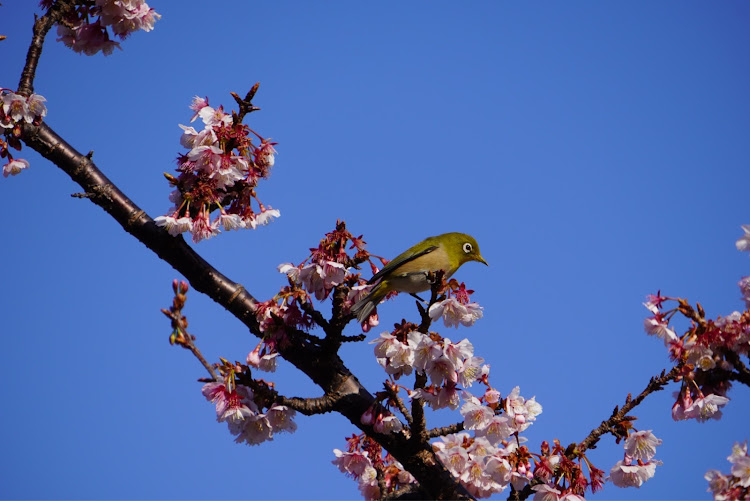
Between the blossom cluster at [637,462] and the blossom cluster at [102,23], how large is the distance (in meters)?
5.96

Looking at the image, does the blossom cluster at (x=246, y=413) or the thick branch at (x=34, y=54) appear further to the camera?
the thick branch at (x=34, y=54)

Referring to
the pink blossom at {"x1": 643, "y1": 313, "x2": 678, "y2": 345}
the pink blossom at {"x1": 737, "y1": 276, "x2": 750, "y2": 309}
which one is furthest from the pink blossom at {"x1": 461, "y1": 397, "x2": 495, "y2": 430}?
the pink blossom at {"x1": 737, "y1": 276, "x2": 750, "y2": 309}

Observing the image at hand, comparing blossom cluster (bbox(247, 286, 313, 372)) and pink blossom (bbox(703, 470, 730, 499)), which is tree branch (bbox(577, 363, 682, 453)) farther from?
blossom cluster (bbox(247, 286, 313, 372))

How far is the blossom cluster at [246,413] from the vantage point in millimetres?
4695

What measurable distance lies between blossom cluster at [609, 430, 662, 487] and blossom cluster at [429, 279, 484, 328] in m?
2.07

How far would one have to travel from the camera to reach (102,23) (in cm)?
633

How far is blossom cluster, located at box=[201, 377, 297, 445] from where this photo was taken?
4695 mm

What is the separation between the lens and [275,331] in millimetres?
5031

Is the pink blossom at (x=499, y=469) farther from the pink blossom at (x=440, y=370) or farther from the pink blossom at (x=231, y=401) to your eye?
the pink blossom at (x=231, y=401)

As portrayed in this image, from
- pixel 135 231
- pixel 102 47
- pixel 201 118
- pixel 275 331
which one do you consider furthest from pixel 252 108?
pixel 102 47

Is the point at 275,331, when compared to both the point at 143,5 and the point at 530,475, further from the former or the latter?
the point at 143,5

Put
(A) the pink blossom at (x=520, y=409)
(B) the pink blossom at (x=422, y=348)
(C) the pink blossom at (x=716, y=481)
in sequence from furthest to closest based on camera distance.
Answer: (A) the pink blossom at (x=520, y=409), (B) the pink blossom at (x=422, y=348), (C) the pink blossom at (x=716, y=481)

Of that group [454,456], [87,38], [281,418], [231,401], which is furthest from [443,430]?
[87,38]

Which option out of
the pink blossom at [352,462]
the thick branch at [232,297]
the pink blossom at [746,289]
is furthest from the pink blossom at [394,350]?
the pink blossom at [746,289]
